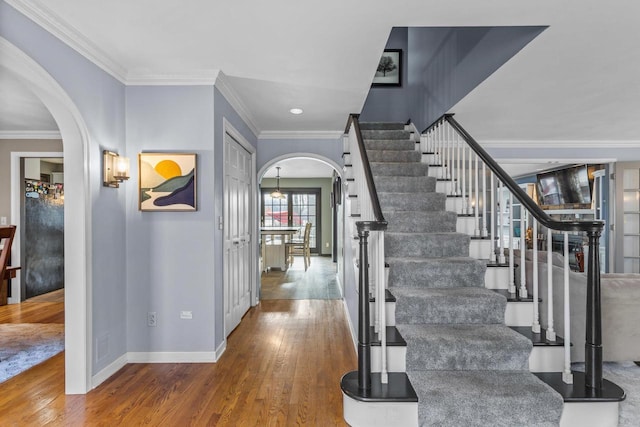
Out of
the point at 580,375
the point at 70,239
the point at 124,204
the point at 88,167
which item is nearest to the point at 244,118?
the point at 124,204

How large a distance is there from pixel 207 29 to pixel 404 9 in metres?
1.27

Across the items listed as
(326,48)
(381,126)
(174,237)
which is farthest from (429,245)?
(381,126)

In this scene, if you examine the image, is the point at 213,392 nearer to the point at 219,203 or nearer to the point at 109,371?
the point at 109,371

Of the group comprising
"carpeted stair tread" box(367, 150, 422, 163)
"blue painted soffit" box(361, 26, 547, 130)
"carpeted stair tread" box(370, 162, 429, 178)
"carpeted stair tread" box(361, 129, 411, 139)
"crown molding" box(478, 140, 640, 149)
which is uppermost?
"blue painted soffit" box(361, 26, 547, 130)

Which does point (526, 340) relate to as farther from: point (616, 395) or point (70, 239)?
point (70, 239)

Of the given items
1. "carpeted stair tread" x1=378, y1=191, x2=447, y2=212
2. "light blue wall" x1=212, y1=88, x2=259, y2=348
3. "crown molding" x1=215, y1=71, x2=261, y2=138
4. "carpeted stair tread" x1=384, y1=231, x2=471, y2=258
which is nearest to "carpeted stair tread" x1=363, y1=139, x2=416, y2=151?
"carpeted stair tread" x1=378, y1=191, x2=447, y2=212

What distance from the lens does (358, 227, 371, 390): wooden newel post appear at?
219cm

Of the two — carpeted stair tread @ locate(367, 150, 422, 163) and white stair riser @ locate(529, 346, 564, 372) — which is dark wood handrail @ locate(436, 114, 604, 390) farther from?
carpeted stair tread @ locate(367, 150, 422, 163)

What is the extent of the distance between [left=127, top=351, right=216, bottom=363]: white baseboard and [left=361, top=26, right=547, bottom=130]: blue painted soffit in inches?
133

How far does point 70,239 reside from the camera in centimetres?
259

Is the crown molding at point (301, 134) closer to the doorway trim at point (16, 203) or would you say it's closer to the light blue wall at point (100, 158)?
the light blue wall at point (100, 158)

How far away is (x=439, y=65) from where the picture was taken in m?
4.54

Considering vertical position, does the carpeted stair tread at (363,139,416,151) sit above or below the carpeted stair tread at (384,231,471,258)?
above

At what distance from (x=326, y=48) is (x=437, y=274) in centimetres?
196
